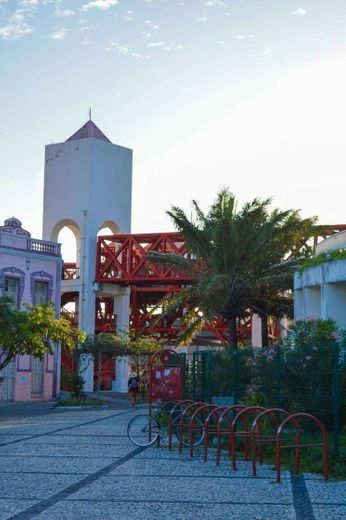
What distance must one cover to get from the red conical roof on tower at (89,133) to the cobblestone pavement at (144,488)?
44.0 metres

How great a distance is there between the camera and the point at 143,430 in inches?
729

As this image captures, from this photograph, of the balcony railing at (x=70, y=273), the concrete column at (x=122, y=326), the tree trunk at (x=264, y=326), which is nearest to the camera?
the tree trunk at (x=264, y=326)

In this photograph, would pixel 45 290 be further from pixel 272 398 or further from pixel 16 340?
pixel 272 398

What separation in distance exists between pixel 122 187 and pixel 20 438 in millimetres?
40711

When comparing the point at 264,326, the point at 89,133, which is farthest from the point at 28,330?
the point at 89,133

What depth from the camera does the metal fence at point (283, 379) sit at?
16125 mm

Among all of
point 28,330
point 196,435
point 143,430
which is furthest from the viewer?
point 28,330

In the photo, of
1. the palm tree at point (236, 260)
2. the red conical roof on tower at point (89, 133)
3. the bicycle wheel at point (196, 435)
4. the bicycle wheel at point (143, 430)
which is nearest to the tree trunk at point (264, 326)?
the palm tree at point (236, 260)

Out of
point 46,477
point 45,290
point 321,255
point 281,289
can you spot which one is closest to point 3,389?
point 45,290

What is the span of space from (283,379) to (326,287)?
7172 millimetres

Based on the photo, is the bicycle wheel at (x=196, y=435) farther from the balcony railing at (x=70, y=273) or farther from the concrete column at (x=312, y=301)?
the balcony railing at (x=70, y=273)

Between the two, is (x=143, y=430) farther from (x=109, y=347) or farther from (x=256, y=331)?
(x=256, y=331)

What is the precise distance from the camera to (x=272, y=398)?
61.8 ft

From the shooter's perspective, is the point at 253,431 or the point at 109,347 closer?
the point at 253,431
